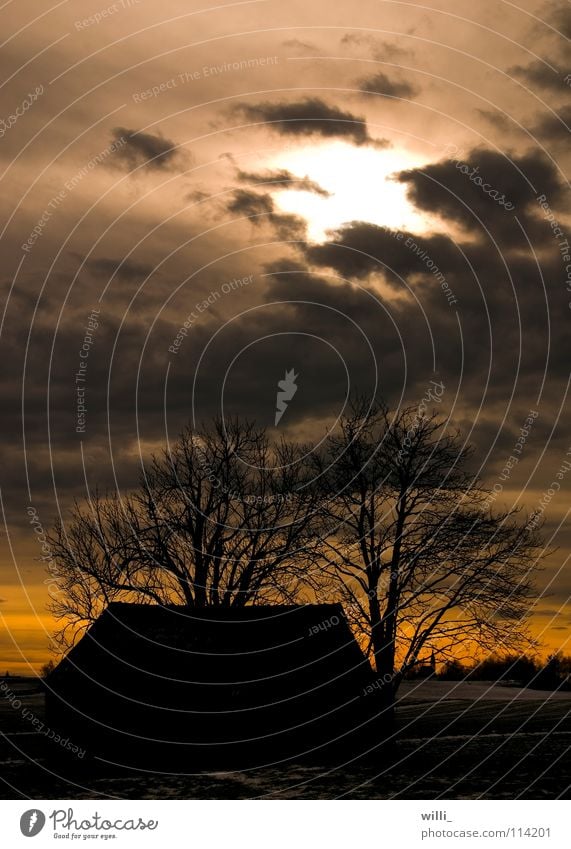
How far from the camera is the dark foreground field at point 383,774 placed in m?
25.6

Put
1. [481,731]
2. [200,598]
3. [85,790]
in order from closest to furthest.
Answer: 1. [85,790]
2. [481,731]
3. [200,598]

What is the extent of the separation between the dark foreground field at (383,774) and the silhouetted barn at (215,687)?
1.48 metres

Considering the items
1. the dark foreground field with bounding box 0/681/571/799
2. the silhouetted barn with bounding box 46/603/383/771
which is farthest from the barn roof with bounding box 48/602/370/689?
the dark foreground field with bounding box 0/681/571/799

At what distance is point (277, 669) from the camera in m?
34.0

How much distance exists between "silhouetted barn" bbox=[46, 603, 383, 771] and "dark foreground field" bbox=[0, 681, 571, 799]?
1482 millimetres

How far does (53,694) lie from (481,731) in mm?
16241

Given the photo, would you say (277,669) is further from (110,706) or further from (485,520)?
(485,520)

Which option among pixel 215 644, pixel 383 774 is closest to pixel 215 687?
pixel 215 644

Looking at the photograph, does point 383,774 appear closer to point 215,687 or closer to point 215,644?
point 215,687

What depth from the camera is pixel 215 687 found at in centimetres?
3256

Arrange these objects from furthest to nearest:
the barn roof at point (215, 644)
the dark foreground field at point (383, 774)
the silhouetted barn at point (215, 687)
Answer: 1. the barn roof at point (215, 644)
2. the silhouetted barn at point (215, 687)
3. the dark foreground field at point (383, 774)

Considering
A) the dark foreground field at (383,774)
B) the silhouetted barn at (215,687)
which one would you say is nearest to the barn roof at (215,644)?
the silhouetted barn at (215,687)

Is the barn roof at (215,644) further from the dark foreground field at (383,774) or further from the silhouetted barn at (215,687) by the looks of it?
the dark foreground field at (383,774)
